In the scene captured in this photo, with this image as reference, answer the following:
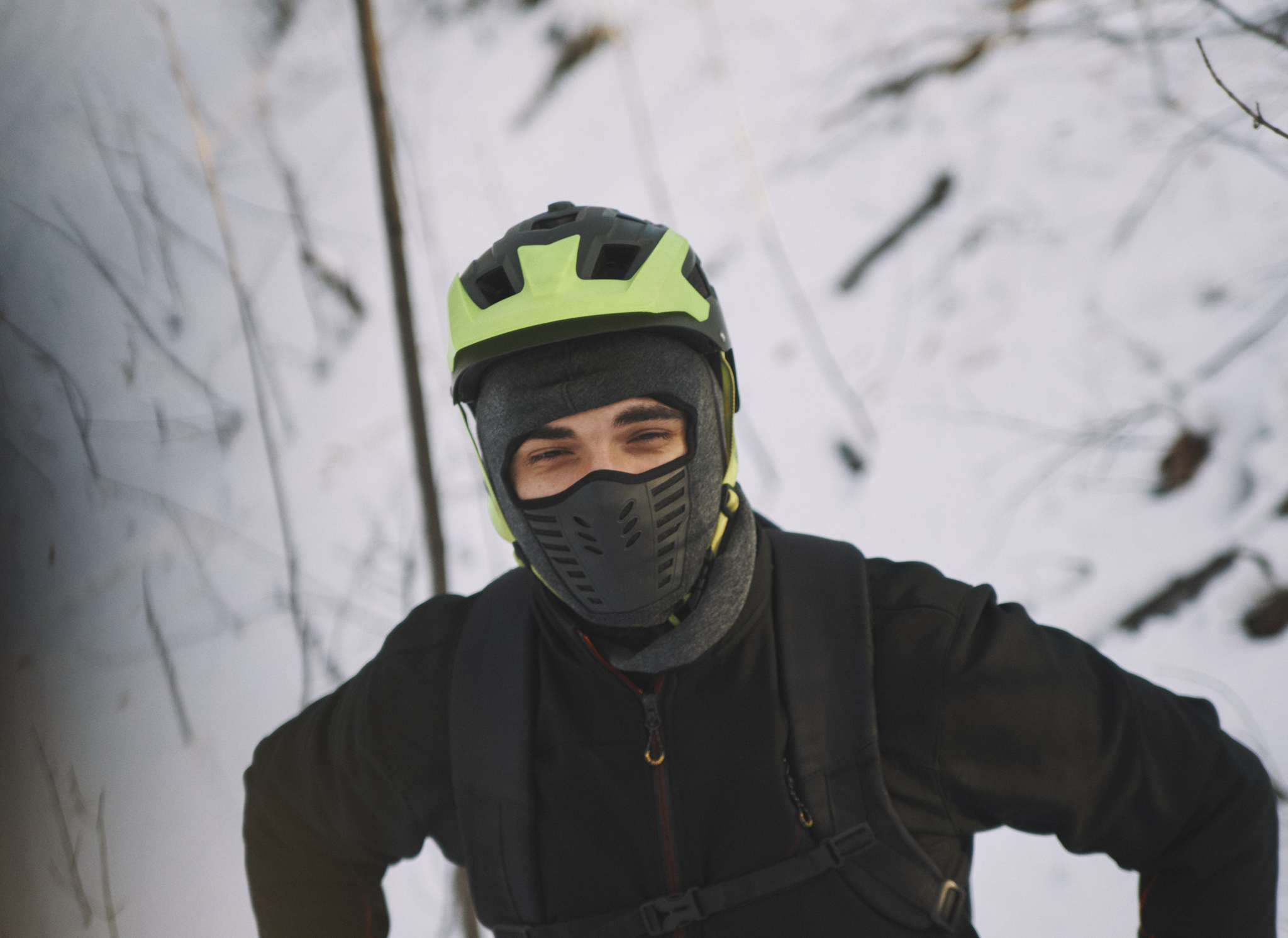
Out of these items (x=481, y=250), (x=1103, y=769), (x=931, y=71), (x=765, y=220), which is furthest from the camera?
(x=481, y=250)

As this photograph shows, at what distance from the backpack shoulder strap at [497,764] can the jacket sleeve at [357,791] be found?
0.07 m

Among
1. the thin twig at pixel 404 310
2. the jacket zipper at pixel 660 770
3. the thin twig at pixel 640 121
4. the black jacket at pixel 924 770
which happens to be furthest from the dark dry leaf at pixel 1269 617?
the thin twig at pixel 404 310

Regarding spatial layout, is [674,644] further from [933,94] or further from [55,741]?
[55,741]

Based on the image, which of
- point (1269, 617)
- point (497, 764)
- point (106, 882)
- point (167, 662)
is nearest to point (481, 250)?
point (497, 764)

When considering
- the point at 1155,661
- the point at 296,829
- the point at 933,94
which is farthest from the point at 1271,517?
the point at 296,829

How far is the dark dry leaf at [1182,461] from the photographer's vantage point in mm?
1213

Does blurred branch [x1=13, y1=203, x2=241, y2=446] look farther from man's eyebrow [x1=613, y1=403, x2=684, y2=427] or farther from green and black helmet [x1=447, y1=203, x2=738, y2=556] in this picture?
man's eyebrow [x1=613, y1=403, x2=684, y2=427]

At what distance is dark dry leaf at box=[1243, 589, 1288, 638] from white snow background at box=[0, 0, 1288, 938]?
22mm

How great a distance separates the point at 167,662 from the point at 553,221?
1472 mm

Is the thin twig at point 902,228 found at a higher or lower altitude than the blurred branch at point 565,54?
lower

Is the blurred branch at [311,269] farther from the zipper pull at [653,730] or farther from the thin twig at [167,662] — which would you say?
the zipper pull at [653,730]

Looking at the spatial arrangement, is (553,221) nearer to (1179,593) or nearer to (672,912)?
(672,912)

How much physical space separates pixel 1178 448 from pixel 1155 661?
38cm

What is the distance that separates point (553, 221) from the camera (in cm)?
117
